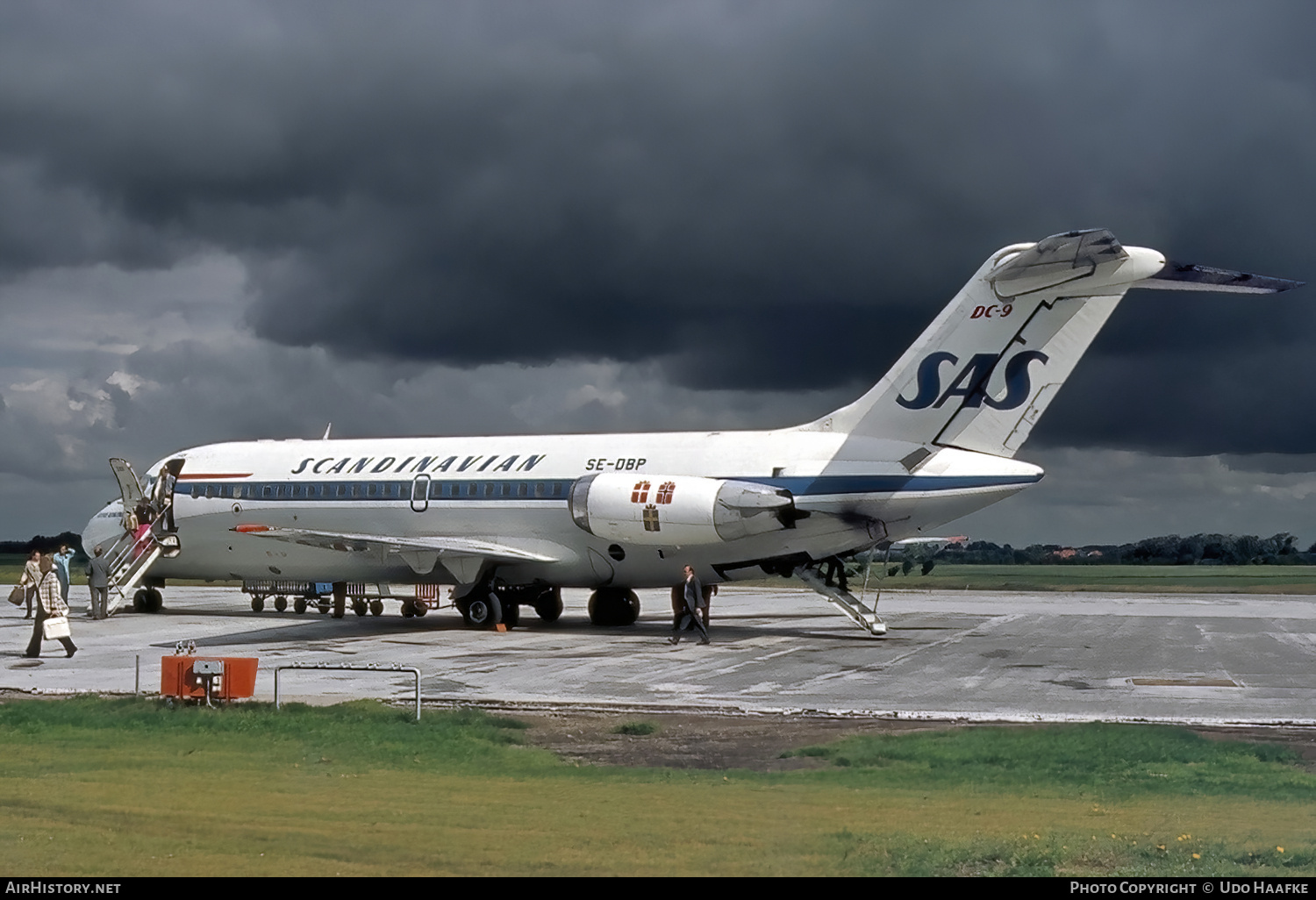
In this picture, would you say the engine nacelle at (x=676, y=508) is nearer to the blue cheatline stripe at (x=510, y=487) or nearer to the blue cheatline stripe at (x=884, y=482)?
the blue cheatline stripe at (x=884, y=482)

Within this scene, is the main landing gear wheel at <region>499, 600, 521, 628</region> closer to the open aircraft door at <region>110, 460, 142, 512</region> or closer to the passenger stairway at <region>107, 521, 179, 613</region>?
the passenger stairway at <region>107, 521, 179, 613</region>

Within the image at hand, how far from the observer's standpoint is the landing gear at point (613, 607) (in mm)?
29203

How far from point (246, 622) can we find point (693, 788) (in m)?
24.5

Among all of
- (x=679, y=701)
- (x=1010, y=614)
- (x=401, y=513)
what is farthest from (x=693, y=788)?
(x=1010, y=614)

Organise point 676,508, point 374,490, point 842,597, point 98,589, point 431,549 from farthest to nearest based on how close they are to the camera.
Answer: point 98,589 < point 374,490 < point 431,549 < point 842,597 < point 676,508

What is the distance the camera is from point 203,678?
13703mm

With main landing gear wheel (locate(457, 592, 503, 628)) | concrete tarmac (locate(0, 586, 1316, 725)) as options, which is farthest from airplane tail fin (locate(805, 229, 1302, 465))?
main landing gear wheel (locate(457, 592, 503, 628))

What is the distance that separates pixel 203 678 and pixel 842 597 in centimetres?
1478

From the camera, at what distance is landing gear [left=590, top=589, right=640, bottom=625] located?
2920 cm

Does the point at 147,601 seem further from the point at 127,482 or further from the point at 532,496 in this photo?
the point at 532,496

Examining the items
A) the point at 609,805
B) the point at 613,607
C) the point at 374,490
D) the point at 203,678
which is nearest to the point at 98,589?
the point at 374,490

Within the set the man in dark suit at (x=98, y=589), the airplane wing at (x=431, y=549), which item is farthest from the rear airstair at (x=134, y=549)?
the airplane wing at (x=431, y=549)

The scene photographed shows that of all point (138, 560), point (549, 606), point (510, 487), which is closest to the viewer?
point (510, 487)

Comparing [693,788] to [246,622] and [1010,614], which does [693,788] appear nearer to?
[246,622]
